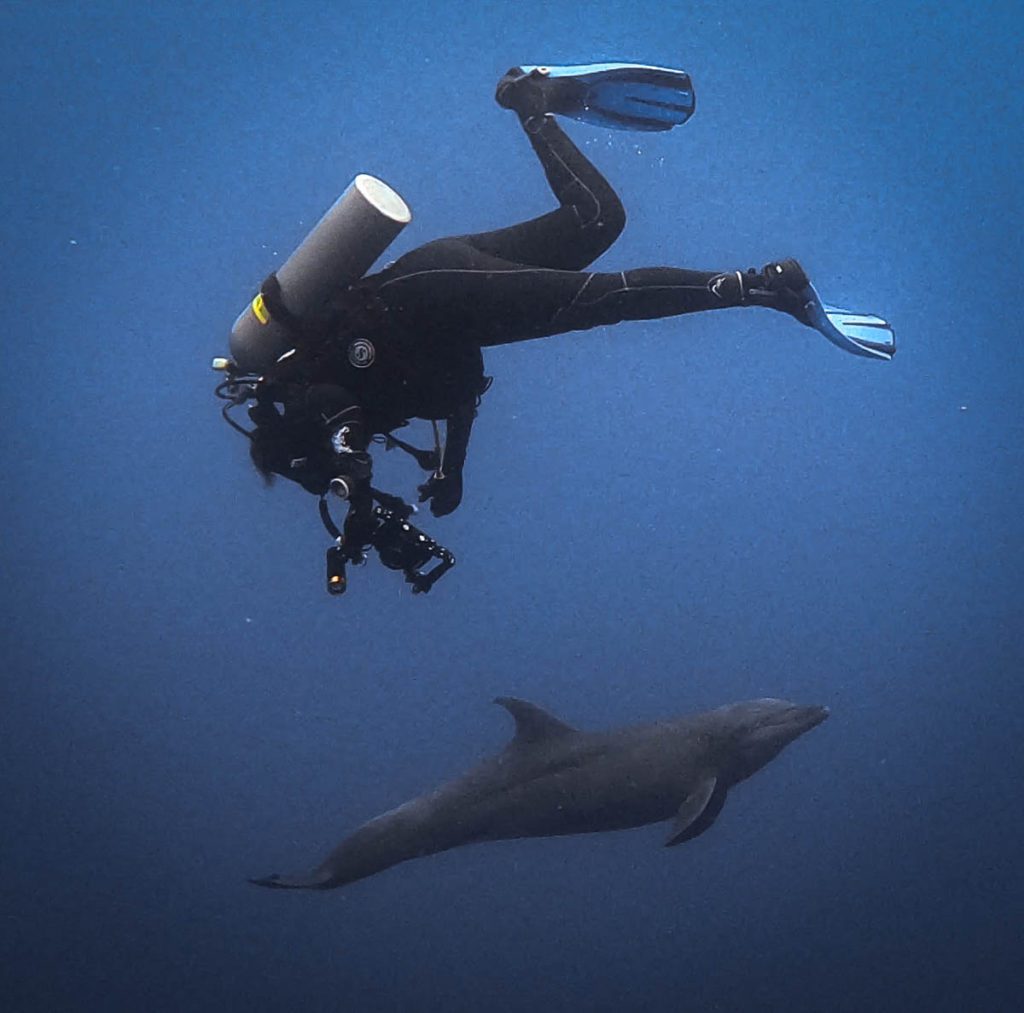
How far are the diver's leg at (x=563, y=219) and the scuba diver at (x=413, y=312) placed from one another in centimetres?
2

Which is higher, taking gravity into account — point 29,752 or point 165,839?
point 29,752

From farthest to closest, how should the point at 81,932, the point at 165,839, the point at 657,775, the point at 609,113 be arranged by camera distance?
the point at 165,839
the point at 81,932
the point at 657,775
the point at 609,113

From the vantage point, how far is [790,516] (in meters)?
24.1

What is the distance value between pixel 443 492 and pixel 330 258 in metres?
1.86

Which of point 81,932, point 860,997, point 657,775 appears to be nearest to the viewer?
point 657,775

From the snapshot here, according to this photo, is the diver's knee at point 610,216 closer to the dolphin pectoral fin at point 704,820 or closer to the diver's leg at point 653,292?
the diver's leg at point 653,292

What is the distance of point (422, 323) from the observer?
5289 millimetres

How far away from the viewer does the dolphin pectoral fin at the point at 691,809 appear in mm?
8625

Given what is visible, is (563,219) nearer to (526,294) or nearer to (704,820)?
(526,294)

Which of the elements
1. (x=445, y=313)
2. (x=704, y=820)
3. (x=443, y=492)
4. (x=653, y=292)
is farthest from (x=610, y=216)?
(x=704, y=820)

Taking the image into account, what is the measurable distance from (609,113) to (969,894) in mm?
21301

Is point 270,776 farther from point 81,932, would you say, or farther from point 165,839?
point 81,932

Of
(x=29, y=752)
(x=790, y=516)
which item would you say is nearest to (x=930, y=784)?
(x=790, y=516)

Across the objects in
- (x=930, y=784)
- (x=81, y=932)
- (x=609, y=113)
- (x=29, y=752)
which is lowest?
(x=81, y=932)
